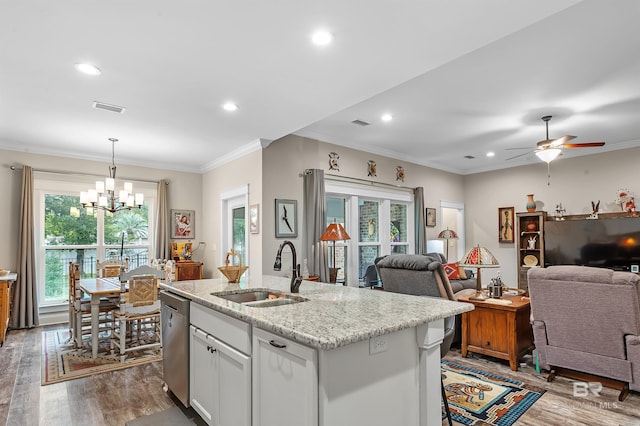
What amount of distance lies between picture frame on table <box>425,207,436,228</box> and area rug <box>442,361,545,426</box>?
4.03 m

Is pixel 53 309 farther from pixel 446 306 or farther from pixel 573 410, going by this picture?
pixel 573 410

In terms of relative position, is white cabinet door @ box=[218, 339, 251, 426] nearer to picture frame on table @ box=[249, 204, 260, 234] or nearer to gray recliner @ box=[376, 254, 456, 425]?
gray recliner @ box=[376, 254, 456, 425]

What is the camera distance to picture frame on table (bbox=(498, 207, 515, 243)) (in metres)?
7.46

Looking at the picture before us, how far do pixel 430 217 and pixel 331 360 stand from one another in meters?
6.26

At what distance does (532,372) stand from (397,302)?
2.20 m

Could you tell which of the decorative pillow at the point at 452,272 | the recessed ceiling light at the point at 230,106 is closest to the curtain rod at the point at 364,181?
the decorative pillow at the point at 452,272

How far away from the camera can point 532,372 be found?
11.2ft

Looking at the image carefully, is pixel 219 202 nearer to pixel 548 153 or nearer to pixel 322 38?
pixel 322 38

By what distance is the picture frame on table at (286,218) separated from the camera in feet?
16.4

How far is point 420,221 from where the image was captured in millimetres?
6809

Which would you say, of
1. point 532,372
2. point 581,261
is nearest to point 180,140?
point 532,372

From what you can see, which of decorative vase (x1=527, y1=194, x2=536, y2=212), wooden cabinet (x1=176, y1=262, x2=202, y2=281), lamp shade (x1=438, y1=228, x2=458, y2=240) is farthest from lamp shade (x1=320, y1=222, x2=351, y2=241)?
decorative vase (x1=527, y1=194, x2=536, y2=212)

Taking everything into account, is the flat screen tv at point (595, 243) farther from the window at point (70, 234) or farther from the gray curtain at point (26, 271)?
the gray curtain at point (26, 271)

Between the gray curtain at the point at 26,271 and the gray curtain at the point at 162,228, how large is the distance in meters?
1.68
